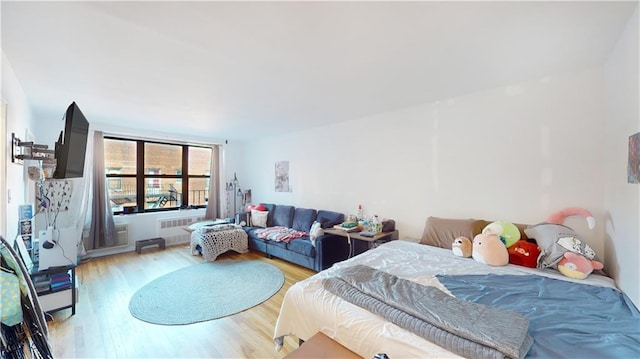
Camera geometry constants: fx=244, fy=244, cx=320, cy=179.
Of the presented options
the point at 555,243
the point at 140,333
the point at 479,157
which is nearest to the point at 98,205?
the point at 140,333

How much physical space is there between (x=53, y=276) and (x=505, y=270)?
4.26 metres

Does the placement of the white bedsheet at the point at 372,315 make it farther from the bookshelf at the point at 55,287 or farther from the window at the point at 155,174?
the window at the point at 155,174

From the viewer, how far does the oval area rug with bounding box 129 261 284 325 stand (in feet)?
8.04

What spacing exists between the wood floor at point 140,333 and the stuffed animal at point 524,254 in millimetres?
2100

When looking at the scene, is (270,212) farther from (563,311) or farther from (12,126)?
(563,311)

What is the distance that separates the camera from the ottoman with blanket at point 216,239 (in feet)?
12.9

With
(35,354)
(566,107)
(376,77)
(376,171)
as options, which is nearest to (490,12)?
(376,77)

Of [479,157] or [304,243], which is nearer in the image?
[479,157]

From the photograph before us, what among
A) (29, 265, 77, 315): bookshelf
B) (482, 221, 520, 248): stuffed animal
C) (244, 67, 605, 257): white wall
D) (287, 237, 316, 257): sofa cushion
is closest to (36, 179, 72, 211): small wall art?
(29, 265, 77, 315): bookshelf

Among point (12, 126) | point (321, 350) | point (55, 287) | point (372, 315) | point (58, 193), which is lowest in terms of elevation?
point (55, 287)

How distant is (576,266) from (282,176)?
14.2 ft

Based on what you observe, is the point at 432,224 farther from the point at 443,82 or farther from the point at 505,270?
the point at 443,82

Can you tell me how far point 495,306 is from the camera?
1465 mm

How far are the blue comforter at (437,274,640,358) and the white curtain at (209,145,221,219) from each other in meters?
4.91
